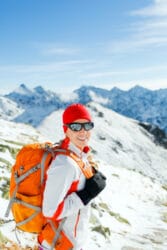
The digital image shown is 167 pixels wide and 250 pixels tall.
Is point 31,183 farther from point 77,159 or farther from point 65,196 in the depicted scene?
point 77,159

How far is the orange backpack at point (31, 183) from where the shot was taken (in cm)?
595

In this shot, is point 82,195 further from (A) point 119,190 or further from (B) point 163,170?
(B) point 163,170

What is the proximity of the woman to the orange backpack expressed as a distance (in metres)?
0.14

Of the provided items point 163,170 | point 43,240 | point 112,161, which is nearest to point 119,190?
point 43,240

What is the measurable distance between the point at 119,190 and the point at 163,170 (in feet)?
315

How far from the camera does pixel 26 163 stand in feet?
19.9

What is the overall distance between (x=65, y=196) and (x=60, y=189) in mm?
252

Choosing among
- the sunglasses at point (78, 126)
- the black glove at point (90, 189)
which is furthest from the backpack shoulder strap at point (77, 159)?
the sunglasses at point (78, 126)

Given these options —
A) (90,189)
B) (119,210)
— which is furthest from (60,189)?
(119,210)

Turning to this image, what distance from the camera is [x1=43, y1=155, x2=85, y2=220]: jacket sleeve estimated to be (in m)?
5.70

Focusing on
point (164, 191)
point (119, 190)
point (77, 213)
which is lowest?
point (164, 191)

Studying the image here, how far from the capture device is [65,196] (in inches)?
233

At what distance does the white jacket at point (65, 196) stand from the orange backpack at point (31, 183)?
170 millimetres

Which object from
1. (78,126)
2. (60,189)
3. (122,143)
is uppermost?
(78,126)
